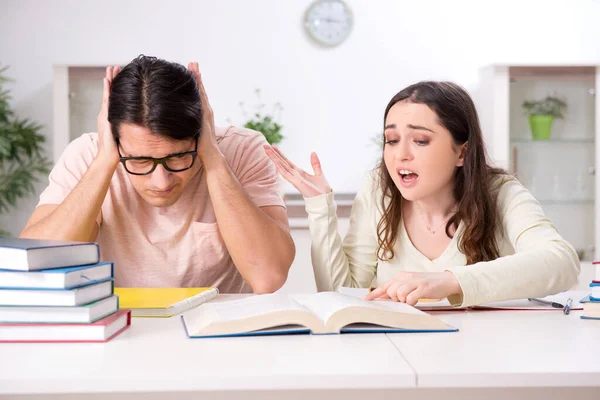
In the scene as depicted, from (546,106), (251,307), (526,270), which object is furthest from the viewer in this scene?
(546,106)

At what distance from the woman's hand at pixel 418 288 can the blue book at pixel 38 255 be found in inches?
21.9

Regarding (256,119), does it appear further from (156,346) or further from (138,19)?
(156,346)

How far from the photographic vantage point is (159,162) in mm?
1725

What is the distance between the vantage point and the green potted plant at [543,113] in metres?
4.45

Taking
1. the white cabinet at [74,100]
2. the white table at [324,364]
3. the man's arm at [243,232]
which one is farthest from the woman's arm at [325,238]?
the white cabinet at [74,100]

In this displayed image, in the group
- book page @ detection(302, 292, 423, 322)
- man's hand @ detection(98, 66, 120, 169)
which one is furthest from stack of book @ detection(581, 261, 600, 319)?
man's hand @ detection(98, 66, 120, 169)

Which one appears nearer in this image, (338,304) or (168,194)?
(338,304)

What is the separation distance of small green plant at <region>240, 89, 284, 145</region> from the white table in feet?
10.0

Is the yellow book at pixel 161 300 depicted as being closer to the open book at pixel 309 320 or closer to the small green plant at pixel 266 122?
the open book at pixel 309 320

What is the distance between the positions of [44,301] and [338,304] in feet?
1.59

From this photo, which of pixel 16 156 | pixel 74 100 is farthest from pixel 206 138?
pixel 16 156

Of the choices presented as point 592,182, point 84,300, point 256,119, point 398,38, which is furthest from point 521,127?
point 84,300

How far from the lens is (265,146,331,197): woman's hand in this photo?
189 cm

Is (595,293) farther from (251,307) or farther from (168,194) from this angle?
(168,194)
